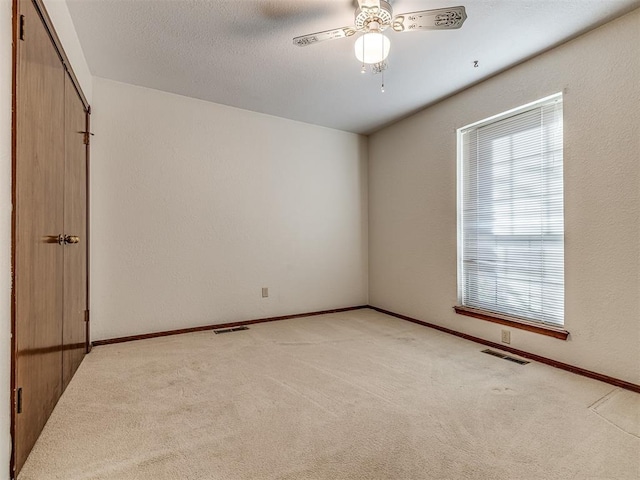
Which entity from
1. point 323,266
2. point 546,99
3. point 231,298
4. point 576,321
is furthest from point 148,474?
point 546,99

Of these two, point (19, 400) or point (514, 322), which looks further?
point (514, 322)

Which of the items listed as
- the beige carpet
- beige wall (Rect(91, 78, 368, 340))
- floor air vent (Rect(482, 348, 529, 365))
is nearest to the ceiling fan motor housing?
beige wall (Rect(91, 78, 368, 340))

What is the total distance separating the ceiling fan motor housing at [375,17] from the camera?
195cm

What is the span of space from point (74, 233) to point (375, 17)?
2.53 m

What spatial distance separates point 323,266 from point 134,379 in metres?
2.58

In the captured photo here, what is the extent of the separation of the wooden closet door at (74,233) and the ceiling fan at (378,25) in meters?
1.71

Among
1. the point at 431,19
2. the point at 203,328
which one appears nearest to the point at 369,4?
the point at 431,19

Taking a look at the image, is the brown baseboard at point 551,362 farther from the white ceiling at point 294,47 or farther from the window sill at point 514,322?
the white ceiling at point 294,47

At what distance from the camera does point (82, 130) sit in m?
2.70

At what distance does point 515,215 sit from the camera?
2.94 metres

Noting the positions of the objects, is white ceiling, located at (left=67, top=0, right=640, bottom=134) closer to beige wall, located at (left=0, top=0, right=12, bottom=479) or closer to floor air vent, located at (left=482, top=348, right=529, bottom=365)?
beige wall, located at (left=0, top=0, right=12, bottom=479)

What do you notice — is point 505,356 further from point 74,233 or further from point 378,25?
point 74,233

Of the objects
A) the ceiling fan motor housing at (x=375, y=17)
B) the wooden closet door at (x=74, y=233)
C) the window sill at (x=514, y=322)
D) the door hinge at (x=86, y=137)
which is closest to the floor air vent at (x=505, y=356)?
the window sill at (x=514, y=322)

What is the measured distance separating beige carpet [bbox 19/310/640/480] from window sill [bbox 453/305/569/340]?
293mm
